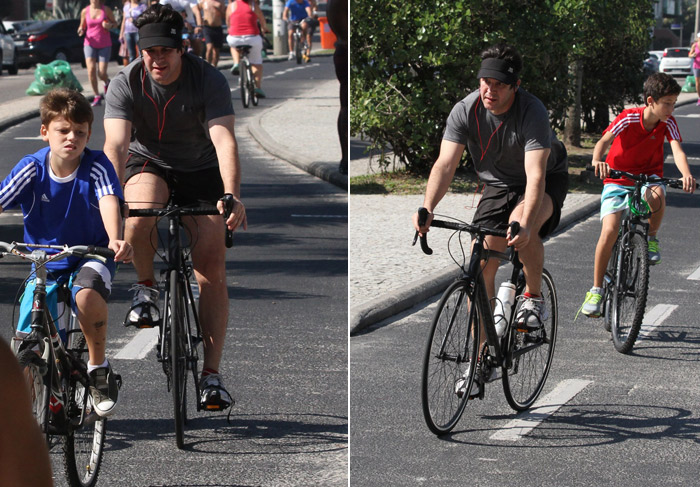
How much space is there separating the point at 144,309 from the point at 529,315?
1.85m

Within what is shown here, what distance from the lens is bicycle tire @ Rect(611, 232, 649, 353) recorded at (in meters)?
7.17

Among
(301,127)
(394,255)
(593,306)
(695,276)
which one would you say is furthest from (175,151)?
(301,127)

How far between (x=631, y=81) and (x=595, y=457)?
1704 cm

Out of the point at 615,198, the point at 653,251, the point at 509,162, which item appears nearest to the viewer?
the point at 509,162

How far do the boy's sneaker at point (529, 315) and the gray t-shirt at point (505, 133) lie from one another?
1.82 feet

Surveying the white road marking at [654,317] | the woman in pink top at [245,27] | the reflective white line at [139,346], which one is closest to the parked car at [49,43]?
the woman in pink top at [245,27]

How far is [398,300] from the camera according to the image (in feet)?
26.9

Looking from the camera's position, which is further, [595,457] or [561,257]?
[561,257]

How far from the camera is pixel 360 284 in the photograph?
28.7 feet

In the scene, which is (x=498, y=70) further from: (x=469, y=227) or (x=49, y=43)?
(x=49, y=43)

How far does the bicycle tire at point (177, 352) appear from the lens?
4.82 metres

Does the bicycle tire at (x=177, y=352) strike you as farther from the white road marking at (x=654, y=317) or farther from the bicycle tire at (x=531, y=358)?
the white road marking at (x=654, y=317)

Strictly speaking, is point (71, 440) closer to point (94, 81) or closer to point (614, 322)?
point (614, 322)

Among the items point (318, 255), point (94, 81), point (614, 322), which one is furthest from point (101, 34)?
point (614, 322)
